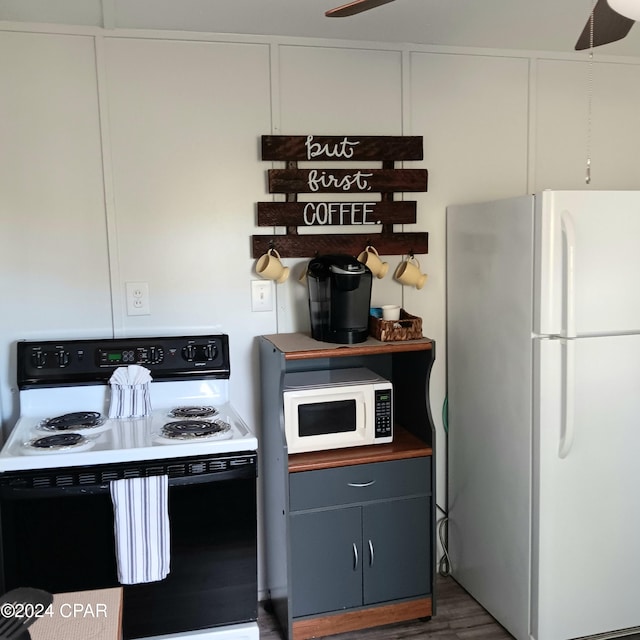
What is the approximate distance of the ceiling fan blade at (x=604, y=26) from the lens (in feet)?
5.83

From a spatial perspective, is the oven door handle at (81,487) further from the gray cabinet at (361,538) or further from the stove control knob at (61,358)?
the stove control knob at (61,358)

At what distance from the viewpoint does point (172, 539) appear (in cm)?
210

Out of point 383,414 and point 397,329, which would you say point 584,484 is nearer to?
point 383,414

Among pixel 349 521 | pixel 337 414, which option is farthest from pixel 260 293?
pixel 349 521

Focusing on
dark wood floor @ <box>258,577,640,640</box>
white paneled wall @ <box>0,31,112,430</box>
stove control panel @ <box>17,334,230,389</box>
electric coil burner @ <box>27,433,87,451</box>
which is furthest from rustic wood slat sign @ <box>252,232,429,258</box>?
dark wood floor @ <box>258,577,640,640</box>

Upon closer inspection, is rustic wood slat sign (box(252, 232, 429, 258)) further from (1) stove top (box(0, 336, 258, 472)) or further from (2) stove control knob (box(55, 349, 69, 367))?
(2) stove control knob (box(55, 349, 69, 367))

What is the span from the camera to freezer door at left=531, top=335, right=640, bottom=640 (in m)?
2.27

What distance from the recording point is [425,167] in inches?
112

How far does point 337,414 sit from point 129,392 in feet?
2.49

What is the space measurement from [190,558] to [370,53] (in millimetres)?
2009

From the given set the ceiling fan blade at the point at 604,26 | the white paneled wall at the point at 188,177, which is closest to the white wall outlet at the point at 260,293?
the white paneled wall at the point at 188,177

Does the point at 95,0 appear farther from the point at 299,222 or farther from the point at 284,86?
the point at 299,222

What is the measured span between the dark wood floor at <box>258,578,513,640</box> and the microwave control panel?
28.7 inches

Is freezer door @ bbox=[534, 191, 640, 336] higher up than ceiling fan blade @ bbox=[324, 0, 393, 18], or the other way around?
ceiling fan blade @ bbox=[324, 0, 393, 18]
